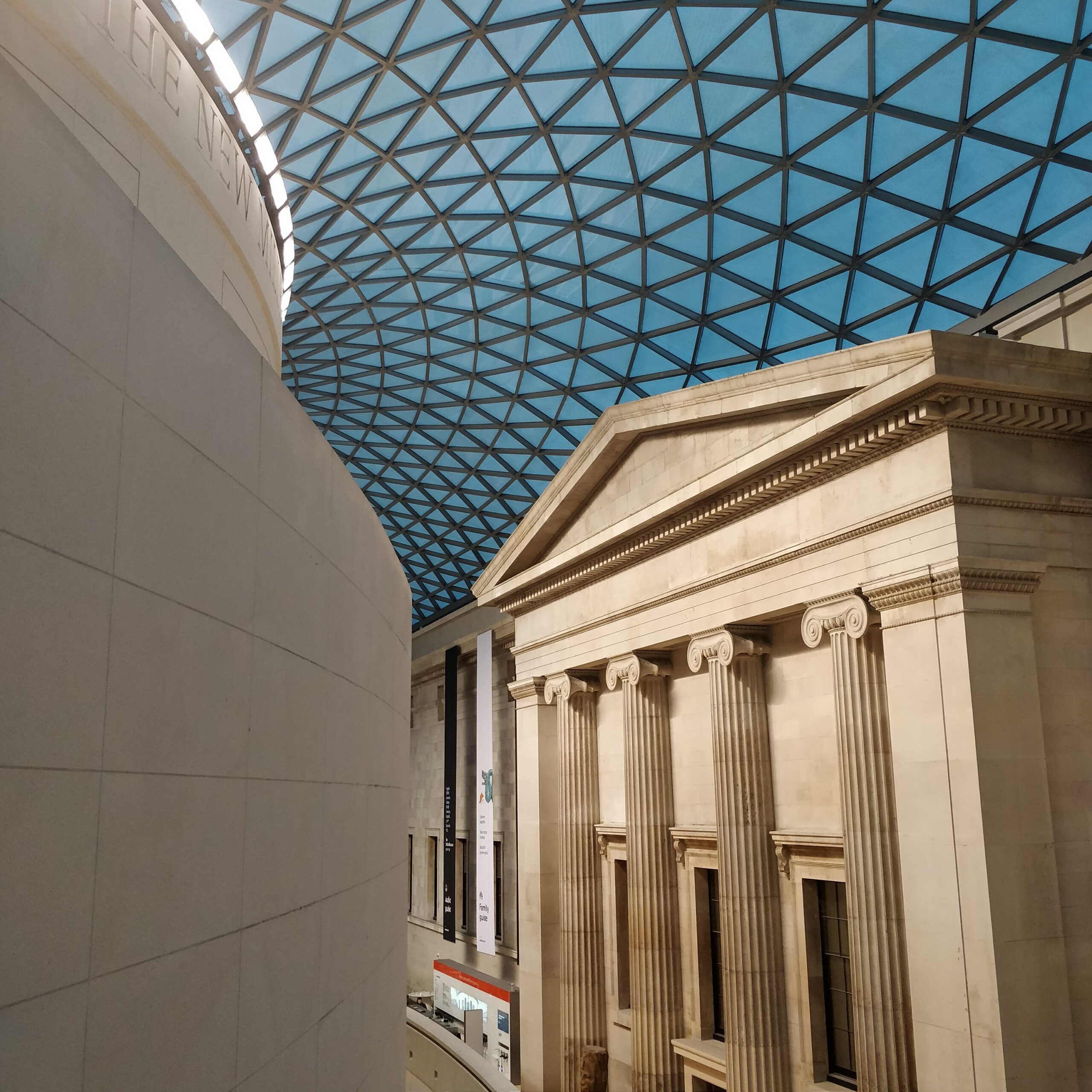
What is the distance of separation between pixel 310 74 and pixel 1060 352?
62.8 ft

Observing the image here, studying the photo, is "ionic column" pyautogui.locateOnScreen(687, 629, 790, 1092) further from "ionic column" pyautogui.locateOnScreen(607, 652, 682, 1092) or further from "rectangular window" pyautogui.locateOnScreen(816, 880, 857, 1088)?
"ionic column" pyautogui.locateOnScreen(607, 652, 682, 1092)

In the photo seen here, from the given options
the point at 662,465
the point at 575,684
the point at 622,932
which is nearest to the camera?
the point at 662,465

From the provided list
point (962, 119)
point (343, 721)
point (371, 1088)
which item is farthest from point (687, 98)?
point (371, 1088)

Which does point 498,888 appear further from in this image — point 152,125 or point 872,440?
point 152,125

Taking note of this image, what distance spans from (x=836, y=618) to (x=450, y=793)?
2960 cm

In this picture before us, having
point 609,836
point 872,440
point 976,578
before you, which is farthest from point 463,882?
point 976,578

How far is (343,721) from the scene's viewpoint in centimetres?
929

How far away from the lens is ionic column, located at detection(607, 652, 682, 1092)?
24.3 m

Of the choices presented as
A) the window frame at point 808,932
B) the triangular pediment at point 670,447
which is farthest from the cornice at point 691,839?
the triangular pediment at point 670,447

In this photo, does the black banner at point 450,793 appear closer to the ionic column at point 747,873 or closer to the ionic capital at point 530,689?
the ionic capital at point 530,689

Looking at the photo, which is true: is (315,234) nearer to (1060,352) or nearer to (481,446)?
(481,446)

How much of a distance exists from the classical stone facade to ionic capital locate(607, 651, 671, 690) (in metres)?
0.07

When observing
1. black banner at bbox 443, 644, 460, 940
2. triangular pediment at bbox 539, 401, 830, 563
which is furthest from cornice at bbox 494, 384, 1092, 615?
black banner at bbox 443, 644, 460, 940

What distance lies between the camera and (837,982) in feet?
65.8
